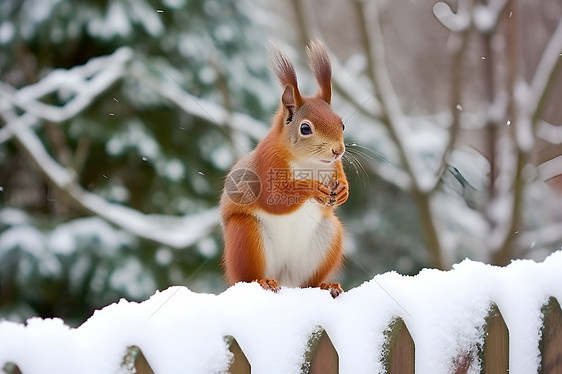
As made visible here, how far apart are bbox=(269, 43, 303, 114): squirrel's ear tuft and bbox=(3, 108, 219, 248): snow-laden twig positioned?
1.50 m

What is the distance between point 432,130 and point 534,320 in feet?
6.35

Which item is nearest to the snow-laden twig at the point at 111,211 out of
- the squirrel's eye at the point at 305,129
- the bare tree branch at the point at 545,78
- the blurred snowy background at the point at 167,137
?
the blurred snowy background at the point at 167,137

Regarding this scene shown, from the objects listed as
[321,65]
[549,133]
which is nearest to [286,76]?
[321,65]

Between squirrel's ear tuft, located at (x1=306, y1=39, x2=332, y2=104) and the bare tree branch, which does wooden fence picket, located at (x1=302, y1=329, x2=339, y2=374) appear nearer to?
squirrel's ear tuft, located at (x1=306, y1=39, x2=332, y2=104)

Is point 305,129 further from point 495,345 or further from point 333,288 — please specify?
point 495,345

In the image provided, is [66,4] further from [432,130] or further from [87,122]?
[432,130]

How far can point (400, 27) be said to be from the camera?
320 cm

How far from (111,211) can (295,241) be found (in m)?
1.46

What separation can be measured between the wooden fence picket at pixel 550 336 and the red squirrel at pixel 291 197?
0.23 m

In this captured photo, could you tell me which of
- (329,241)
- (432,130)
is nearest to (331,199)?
(329,241)

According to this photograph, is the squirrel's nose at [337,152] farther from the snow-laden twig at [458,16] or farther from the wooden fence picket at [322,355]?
the snow-laden twig at [458,16]

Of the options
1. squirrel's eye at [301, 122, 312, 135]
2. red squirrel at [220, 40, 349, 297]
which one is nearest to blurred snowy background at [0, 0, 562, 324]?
red squirrel at [220, 40, 349, 297]

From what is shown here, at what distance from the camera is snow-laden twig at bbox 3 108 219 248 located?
6.93ft

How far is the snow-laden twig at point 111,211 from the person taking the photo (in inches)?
83.1
